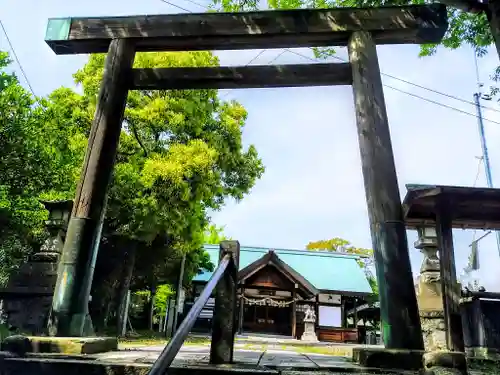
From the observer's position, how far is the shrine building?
20.9 meters

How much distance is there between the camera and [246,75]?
4918 mm

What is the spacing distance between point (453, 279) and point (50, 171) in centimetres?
1049

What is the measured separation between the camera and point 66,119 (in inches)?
516

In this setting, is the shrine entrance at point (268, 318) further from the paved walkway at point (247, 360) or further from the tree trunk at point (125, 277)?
the paved walkway at point (247, 360)

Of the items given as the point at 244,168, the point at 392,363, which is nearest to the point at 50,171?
the point at 244,168

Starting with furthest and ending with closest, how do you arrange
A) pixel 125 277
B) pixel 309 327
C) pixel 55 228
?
pixel 309 327 < pixel 125 277 < pixel 55 228

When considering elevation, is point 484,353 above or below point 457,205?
below

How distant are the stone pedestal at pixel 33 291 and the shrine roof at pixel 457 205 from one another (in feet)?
18.2

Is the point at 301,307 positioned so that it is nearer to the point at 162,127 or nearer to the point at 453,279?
the point at 162,127

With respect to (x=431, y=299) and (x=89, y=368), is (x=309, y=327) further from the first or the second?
(x=89, y=368)

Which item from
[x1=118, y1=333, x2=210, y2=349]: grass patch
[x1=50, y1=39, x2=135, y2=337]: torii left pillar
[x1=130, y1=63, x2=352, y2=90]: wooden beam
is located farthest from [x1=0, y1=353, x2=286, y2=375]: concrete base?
[x1=118, y1=333, x2=210, y2=349]: grass patch

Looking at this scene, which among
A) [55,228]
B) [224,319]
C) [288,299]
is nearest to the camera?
[224,319]

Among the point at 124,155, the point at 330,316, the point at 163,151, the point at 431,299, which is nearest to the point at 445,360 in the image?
the point at 431,299

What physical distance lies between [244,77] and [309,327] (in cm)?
1812
